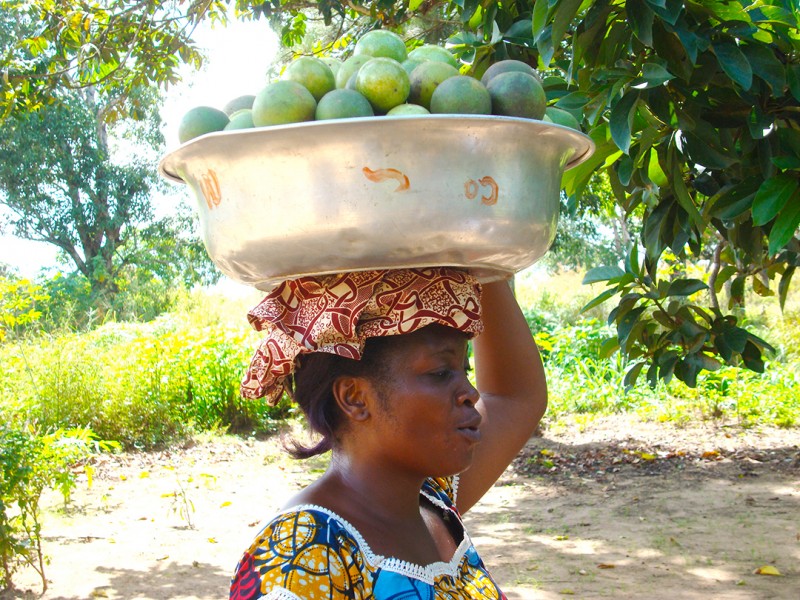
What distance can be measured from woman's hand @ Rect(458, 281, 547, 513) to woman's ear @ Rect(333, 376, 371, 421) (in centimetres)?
42

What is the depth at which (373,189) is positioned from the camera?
1.11 metres

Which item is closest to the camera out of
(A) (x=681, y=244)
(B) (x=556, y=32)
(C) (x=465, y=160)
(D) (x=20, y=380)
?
(C) (x=465, y=160)

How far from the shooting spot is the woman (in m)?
1.27

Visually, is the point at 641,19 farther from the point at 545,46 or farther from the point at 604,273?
the point at 604,273

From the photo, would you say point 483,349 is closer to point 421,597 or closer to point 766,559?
point 421,597

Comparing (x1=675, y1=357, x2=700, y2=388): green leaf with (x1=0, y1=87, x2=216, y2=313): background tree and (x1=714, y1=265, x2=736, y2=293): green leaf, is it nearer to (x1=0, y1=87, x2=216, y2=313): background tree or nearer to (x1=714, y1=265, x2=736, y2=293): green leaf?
(x1=714, y1=265, x2=736, y2=293): green leaf

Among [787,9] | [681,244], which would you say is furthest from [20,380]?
[787,9]

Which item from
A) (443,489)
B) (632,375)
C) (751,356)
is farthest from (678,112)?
(632,375)

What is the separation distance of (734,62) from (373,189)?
96 centimetres

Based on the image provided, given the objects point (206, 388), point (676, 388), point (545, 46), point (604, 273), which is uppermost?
point (545, 46)

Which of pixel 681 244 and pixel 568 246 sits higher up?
pixel 681 244

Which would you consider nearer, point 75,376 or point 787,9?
point 787,9

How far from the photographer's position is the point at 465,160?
113cm

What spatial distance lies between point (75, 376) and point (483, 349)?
6091 mm
